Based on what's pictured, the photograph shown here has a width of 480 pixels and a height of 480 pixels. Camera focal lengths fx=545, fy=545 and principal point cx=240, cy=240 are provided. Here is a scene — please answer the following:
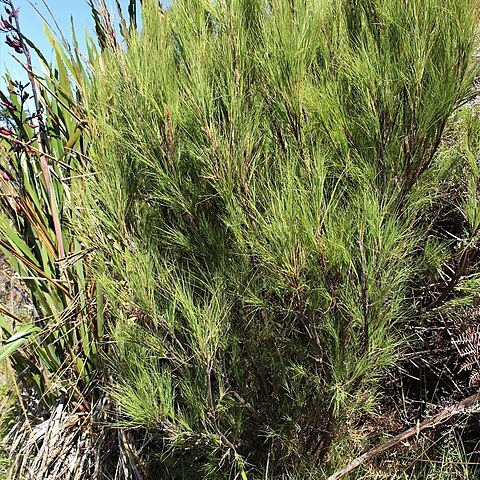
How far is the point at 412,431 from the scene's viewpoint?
74.4 inches

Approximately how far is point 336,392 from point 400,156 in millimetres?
745

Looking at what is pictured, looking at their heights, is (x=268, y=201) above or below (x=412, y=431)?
above

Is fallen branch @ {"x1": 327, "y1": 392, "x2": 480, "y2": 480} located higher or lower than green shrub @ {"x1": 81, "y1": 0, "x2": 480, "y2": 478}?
lower

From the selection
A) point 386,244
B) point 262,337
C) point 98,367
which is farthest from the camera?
point 98,367

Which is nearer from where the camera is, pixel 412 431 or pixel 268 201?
pixel 268 201

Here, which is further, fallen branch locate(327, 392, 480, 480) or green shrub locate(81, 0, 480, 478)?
fallen branch locate(327, 392, 480, 480)

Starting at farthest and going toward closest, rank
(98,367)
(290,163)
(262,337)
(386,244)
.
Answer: (98,367) < (262,337) < (290,163) < (386,244)

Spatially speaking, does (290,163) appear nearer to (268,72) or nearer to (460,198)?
(268,72)

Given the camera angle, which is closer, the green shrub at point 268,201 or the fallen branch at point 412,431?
the green shrub at point 268,201

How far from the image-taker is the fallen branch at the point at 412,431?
6.05ft

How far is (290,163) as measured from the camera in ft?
5.28

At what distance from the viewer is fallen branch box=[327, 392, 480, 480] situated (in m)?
1.84

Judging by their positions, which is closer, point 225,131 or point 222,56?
point 225,131

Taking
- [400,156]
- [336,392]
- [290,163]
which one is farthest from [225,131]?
[336,392]
